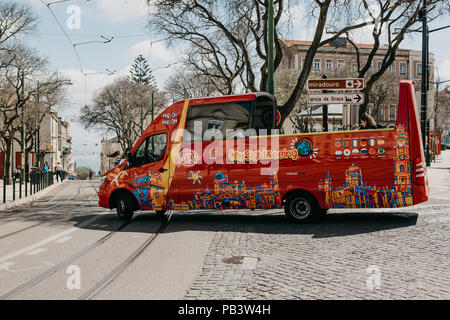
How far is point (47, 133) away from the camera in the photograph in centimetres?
7194

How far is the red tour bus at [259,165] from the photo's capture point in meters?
9.64

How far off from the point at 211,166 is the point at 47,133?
66096mm

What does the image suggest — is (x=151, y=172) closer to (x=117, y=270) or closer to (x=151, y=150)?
(x=151, y=150)

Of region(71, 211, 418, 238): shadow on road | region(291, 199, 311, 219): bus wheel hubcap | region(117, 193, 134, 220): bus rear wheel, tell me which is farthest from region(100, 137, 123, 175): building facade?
region(291, 199, 311, 219): bus wheel hubcap

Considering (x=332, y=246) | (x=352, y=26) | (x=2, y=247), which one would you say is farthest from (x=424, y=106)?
(x=2, y=247)

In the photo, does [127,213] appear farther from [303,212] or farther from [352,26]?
[352,26]

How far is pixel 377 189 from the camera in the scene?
383 inches

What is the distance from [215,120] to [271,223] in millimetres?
2702

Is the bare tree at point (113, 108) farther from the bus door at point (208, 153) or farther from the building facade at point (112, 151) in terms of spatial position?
the bus door at point (208, 153)

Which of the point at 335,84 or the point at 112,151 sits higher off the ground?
the point at 335,84

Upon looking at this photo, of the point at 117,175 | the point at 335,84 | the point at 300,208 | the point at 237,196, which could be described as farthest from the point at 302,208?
the point at 117,175

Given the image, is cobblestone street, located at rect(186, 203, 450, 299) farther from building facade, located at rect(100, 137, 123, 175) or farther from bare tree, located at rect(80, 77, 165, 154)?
bare tree, located at rect(80, 77, 165, 154)

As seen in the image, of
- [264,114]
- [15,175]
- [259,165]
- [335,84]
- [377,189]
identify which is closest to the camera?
[377,189]

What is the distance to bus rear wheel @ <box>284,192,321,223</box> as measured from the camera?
10281 mm
